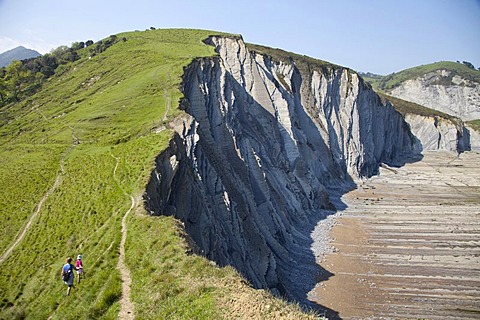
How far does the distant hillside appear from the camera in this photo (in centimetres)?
14825

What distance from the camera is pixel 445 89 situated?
15450 centimetres

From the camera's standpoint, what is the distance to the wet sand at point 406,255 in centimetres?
2848

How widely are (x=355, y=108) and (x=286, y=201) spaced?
40905 mm

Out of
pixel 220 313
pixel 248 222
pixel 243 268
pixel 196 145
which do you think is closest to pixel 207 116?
pixel 196 145

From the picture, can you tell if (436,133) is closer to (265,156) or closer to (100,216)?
(265,156)

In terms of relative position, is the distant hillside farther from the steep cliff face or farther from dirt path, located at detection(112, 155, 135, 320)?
dirt path, located at detection(112, 155, 135, 320)

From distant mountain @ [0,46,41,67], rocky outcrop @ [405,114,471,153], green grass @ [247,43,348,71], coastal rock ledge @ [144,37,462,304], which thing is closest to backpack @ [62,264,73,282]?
coastal rock ledge @ [144,37,462,304]

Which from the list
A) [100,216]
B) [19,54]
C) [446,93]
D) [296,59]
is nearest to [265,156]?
[100,216]

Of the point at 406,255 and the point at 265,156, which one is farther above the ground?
the point at 265,156

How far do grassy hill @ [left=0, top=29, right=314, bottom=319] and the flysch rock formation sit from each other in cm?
13601

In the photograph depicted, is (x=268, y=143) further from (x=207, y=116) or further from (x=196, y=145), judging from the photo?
(x=196, y=145)

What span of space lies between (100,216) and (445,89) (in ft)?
537

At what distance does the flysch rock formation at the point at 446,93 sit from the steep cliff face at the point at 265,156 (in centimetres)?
6816

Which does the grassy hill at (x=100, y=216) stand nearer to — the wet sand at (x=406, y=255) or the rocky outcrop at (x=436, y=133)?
the wet sand at (x=406, y=255)
